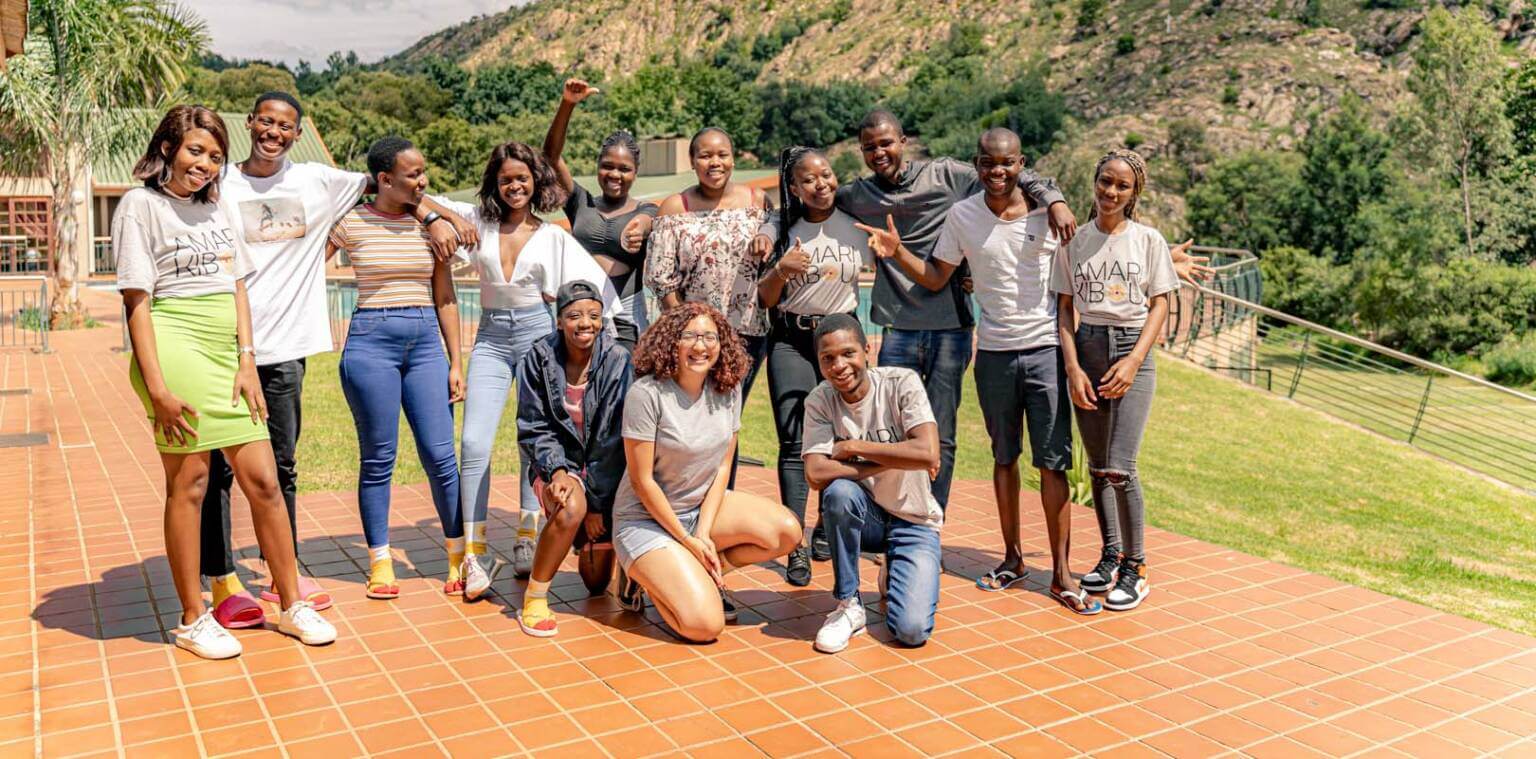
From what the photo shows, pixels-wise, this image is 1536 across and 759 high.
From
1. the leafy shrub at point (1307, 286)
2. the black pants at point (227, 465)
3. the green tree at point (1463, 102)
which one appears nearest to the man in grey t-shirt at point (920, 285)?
the black pants at point (227, 465)

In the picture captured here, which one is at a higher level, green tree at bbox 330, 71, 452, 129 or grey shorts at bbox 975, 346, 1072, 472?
green tree at bbox 330, 71, 452, 129

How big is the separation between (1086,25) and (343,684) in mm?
81910

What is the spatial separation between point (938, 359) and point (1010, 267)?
1.64 ft

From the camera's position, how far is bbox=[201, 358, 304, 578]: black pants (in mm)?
4328

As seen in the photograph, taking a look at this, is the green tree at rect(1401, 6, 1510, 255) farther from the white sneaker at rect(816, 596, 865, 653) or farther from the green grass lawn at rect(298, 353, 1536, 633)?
the white sneaker at rect(816, 596, 865, 653)

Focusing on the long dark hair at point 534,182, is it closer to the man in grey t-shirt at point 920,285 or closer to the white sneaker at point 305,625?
the man in grey t-shirt at point 920,285

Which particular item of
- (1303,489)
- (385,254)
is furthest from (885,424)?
(1303,489)

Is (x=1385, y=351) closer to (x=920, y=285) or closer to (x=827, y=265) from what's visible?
(x=920, y=285)

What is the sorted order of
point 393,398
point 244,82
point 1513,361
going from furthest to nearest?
point 244,82
point 1513,361
point 393,398

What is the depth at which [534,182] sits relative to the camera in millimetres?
4754

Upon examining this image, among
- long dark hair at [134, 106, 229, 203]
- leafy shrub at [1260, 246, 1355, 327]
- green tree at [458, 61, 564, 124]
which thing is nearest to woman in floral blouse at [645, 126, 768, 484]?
long dark hair at [134, 106, 229, 203]

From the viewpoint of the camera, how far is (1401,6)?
2456 inches

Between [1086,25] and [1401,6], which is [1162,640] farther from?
[1086,25]

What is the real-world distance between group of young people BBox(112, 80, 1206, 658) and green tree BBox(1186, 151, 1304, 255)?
34.5 meters
